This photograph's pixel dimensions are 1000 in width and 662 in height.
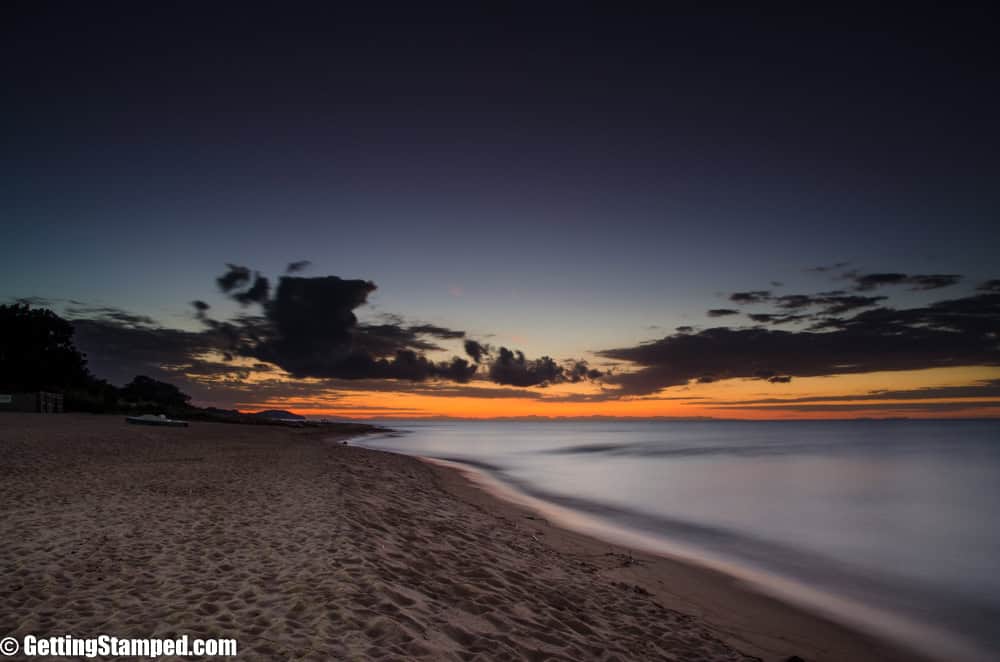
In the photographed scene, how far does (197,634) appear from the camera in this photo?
5648 mm

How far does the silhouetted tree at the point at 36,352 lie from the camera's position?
Result: 202 ft

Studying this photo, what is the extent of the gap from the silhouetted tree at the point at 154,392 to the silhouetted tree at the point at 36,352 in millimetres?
23421

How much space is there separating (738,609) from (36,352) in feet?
267

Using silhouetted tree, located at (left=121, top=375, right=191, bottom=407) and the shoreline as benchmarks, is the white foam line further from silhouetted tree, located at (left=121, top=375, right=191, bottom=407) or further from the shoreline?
silhouetted tree, located at (left=121, top=375, right=191, bottom=407)

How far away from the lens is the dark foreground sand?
6031 mm

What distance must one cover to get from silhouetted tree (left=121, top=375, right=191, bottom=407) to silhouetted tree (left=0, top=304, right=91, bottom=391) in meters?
23.4

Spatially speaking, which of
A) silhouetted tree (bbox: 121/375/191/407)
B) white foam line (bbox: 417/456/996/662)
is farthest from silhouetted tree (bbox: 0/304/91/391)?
white foam line (bbox: 417/456/996/662)

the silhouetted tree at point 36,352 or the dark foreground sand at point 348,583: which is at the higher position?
the silhouetted tree at point 36,352

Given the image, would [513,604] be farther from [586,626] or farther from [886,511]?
[886,511]

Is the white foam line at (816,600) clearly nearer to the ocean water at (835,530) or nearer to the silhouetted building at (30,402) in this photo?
Answer: the ocean water at (835,530)

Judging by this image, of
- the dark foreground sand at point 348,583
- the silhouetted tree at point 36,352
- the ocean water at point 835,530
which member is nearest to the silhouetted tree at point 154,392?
the silhouetted tree at point 36,352

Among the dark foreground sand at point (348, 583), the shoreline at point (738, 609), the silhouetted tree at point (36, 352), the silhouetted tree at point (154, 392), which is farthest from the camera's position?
the silhouetted tree at point (154, 392)

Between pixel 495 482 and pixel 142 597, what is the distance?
26722mm

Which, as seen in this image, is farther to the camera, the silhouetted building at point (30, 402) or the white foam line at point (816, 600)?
the silhouetted building at point (30, 402)
